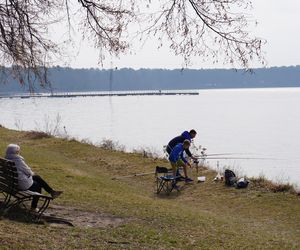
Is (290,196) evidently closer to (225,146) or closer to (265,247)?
(265,247)

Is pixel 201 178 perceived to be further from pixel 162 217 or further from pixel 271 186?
pixel 162 217

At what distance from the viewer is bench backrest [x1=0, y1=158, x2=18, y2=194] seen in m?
7.53

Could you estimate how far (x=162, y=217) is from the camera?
9734 millimetres

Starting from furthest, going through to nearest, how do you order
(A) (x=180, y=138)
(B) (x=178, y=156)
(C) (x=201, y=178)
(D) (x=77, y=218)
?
(C) (x=201, y=178) < (A) (x=180, y=138) < (B) (x=178, y=156) < (D) (x=77, y=218)

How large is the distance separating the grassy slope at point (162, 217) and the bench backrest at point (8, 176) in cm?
56

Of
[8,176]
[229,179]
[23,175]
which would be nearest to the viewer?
[8,176]

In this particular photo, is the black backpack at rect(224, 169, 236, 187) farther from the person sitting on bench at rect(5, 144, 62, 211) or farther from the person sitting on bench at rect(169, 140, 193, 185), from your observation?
the person sitting on bench at rect(5, 144, 62, 211)

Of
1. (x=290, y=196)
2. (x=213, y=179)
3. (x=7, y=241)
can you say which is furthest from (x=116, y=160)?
(x=7, y=241)

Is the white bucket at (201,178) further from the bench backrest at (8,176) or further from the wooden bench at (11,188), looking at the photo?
the bench backrest at (8,176)

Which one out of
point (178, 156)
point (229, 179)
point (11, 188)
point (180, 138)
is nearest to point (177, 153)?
point (178, 156)

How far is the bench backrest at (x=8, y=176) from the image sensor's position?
7531mm

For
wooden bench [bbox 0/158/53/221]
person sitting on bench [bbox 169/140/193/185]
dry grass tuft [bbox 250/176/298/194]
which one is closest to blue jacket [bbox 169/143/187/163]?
person sitting on bench [bbox 169/140/193/185]

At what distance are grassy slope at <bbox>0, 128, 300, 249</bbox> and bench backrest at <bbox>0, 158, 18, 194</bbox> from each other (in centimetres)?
56

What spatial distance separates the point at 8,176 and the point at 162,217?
330 cm
